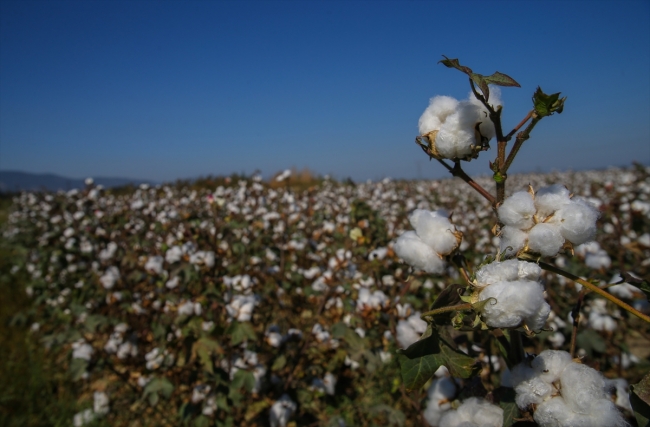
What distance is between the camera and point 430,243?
0.83m

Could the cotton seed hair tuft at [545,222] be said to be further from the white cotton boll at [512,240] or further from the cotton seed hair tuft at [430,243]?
the cotton seed hair tuft at [430,243]

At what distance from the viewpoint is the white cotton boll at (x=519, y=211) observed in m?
0.66

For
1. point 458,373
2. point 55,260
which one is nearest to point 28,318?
point 55,260

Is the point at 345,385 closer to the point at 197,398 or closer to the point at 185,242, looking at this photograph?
the point at 197,398

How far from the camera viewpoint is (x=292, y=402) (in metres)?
2.26

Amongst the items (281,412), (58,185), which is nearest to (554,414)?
(281,412)

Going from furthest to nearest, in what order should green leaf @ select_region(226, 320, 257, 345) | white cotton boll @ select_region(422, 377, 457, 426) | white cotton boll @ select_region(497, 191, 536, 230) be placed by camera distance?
green leaf @ select_region(226, 320, 257, 345) → white cotton boll @ select_region(422, 377, 457, 426) → white cotton boll @ select_region(497, 191, 536, 230)

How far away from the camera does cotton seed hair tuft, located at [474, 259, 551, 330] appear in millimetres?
556

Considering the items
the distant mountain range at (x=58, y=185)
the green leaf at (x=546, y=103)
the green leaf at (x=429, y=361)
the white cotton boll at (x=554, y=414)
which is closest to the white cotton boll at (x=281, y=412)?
the green leaf at (x=429, y=361)

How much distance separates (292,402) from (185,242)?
130 centimetres

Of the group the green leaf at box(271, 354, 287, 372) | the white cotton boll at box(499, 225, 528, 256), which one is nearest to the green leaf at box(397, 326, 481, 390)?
the white cotton boll at box(499, 225, 528, 256)

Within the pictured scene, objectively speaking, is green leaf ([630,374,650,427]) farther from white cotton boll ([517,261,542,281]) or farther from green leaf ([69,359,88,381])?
green leaf ([69,359,88,381])

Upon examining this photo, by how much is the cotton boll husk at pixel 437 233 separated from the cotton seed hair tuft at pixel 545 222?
132 mm

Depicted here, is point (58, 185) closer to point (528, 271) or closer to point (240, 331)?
point (240, 331)
